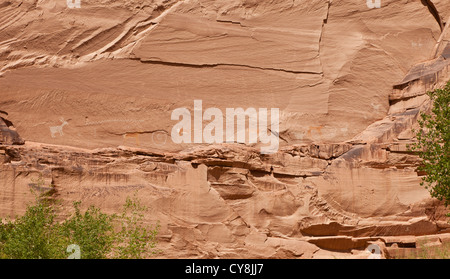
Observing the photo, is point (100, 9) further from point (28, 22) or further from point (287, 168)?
point (287, 168)

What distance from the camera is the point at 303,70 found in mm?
22328

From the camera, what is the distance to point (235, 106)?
21875mm

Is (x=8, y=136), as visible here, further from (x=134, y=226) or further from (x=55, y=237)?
(x=134, y=226)

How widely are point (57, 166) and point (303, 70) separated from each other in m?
9.54

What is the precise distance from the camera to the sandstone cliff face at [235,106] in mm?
19875

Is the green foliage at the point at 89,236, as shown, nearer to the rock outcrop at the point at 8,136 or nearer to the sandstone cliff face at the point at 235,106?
the sandstone cliff face at the point at 235,106

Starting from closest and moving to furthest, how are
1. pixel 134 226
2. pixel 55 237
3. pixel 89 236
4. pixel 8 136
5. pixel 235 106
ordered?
pixel 89 236 < pixel 55 237 < pixel 134 226 < pixel 8 136 < pixel 235 106

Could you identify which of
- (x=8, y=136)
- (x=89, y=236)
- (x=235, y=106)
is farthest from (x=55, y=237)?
(x=235, y=106)

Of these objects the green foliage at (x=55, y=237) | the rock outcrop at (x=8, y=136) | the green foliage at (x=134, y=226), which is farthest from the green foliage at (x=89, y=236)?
the rock outcrop at (x=8, y=136)

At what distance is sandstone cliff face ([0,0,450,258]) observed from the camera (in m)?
19.9

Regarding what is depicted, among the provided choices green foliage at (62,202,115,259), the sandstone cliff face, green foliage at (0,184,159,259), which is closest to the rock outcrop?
the sandstone cliff face

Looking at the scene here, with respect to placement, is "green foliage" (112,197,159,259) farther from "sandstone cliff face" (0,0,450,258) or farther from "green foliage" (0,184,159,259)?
"sandstone cliff face" (0,0,450,258)

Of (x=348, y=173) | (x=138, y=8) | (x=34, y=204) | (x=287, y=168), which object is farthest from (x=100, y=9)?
(x=348, y=173)

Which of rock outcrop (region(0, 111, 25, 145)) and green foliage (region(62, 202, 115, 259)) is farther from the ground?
rock outcrop (region(0, 111, 25, 145))
